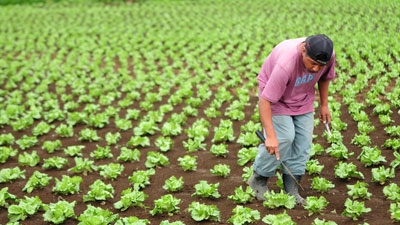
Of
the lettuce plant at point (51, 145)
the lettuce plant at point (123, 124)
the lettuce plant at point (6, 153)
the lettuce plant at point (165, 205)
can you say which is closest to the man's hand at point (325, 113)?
the lettuce plant at point (165, 205)

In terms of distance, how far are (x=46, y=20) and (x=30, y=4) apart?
24.7ft

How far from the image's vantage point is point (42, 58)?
14773mm

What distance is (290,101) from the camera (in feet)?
15.9

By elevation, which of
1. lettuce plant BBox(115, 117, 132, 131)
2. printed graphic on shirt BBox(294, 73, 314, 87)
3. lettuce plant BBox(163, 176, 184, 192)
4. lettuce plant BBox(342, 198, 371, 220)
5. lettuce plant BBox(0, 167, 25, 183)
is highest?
printed graphic on shirt BBox(294, 73, 314, 87)

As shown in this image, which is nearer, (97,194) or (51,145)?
(97,194)

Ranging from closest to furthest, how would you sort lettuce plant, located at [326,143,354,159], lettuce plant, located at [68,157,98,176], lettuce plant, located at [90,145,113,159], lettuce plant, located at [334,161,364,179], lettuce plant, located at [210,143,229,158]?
lettuce plant, located at [334,161,364,179], lettuce plant, located at [326,143,354,159], lettuce plant, located at [68,157,98,176], lettuce plant, located at [210,143,229,158], lettuce plant, located at [90,145,113,159]

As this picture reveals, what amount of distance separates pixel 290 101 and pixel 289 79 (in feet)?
0.99

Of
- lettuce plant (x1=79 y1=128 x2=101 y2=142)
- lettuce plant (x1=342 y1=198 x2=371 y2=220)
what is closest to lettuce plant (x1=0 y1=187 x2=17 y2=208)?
lettuce plant (x1=79 y1=128 x2=101 y2=142)

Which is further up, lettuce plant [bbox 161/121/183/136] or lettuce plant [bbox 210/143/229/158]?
lettuce plant [bbox 161/121/183/136]

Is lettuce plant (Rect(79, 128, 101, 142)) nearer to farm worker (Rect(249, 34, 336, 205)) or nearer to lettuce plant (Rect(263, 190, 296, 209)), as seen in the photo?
farm worker (Rect(249, 34, 336, 205))

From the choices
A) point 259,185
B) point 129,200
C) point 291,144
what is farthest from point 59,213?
point 291,144

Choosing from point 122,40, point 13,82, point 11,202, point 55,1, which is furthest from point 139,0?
point 11,202

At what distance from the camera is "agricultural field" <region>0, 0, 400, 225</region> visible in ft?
18.0

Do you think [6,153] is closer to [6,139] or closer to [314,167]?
[6,139]
